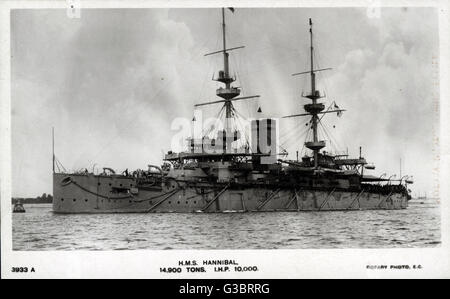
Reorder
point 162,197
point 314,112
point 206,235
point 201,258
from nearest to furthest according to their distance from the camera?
point 201,258 < point 206,235 < point 162,197 < point 314,112

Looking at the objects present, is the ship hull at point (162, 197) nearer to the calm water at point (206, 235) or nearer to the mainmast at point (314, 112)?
the calm water at point (206, 235)

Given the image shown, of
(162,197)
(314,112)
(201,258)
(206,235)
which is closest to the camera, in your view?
(201,258)

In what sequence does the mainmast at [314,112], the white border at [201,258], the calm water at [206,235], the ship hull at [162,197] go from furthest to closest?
1. the mainmast at [314,112]
2. the ship hull at [162,197]
3. the calm water at [206,235]
4. the white border at [201,258]

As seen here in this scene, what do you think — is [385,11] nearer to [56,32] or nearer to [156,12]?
[156,12]

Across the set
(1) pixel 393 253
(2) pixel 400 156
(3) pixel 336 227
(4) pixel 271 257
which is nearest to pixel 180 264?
(4) pixel 271 257

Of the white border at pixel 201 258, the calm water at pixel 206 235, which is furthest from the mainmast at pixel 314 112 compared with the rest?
the white border at pixel 201 258

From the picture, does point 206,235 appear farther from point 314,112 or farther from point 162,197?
point 314,112

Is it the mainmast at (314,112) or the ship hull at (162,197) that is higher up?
the mainmast at (314,112)

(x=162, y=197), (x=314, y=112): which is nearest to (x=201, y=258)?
(x=162, y=197)
